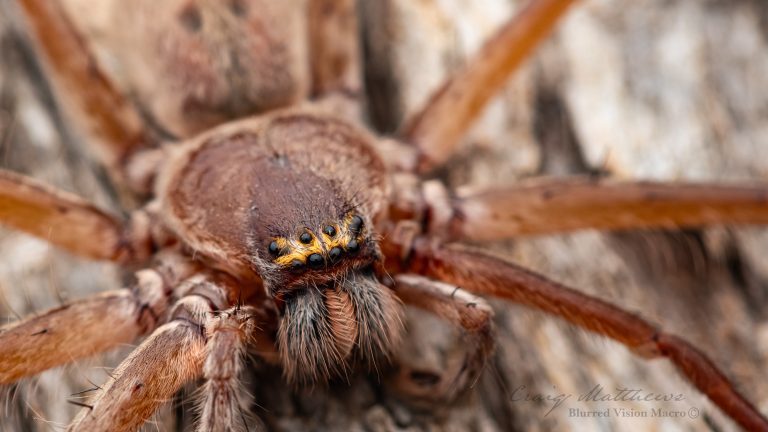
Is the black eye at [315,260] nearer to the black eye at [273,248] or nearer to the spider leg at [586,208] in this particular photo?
the black eye at [273,248]

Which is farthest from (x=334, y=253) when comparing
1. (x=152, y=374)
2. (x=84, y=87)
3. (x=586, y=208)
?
(x=84, y=87)

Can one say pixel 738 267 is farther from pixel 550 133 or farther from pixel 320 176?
pixel 320 176

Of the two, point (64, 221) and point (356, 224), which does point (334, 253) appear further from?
point (64, 221)

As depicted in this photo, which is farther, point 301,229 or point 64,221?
point 64,221

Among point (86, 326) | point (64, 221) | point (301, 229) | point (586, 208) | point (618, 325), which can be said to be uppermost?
point (64, 221)

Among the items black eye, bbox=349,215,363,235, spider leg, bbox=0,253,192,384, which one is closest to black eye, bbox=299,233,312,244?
black eye, bbox=349,215,363,235
